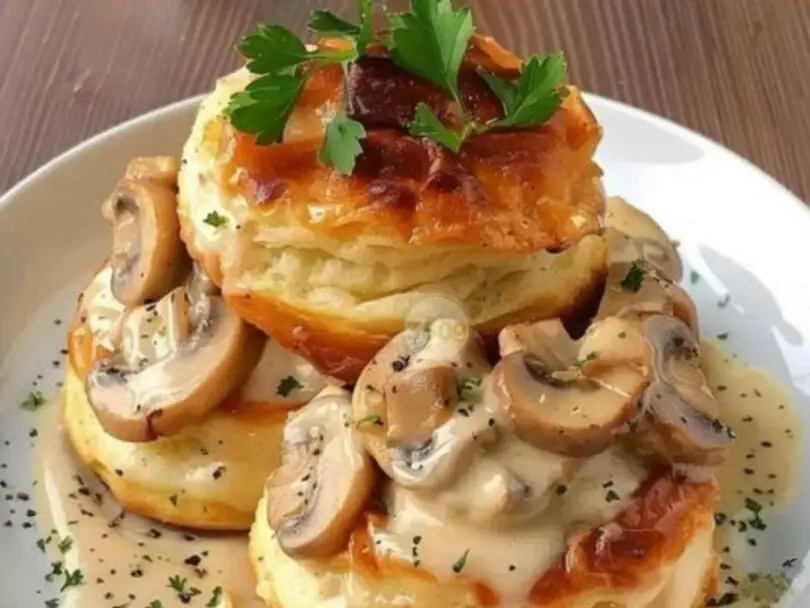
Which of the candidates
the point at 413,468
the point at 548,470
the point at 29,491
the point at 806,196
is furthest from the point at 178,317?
the point at 806,196

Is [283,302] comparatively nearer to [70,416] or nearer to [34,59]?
[70,416]

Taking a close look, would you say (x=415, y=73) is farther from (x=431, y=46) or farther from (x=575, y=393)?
(x=575, y=393)

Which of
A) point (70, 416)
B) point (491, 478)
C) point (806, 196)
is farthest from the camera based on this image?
point (806, 196)

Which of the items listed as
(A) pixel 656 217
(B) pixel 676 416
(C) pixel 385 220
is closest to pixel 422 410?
(C) pixel 385 220

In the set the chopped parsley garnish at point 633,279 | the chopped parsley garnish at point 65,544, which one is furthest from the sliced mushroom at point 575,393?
the chopped parsley garnish at point 65,544

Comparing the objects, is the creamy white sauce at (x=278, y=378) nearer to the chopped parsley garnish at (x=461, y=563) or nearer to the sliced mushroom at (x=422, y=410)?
the sliced mushroom at (x=422, y=410)

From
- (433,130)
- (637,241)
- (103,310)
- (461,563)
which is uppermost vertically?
(433,130)

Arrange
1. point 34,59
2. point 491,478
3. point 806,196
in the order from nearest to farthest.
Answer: point 491,478
point 806,196
point 34,59
